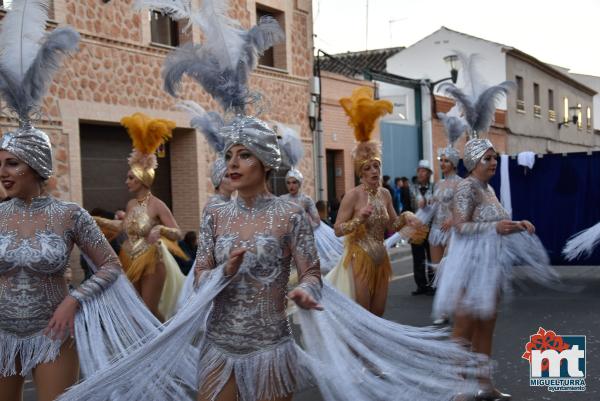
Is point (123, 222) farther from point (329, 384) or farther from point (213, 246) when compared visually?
point (329, 384)

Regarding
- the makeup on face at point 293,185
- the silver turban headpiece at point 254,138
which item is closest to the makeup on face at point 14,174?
the silver turban headpiece at point 254,138

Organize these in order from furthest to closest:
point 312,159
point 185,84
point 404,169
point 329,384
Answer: point 404,169
point 312,159
point 185,84
point 329,384

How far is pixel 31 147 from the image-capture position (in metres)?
3.71

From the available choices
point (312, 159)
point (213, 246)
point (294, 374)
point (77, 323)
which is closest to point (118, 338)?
point (77, 323)

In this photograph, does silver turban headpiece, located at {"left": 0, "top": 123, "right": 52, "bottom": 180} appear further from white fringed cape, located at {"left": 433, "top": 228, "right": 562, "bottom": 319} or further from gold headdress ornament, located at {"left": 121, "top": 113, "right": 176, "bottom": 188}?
gold headdress ornament, located at {"left": 121, "top": 113, "right": 176, "bottom": 188}

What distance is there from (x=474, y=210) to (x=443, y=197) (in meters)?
4.44

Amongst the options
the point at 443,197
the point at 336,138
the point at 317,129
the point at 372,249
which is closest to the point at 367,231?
the point at 372,249

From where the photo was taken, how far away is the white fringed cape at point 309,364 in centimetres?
312

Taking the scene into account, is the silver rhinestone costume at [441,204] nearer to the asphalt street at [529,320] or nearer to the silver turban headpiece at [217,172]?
the asphalt street at [529,320]

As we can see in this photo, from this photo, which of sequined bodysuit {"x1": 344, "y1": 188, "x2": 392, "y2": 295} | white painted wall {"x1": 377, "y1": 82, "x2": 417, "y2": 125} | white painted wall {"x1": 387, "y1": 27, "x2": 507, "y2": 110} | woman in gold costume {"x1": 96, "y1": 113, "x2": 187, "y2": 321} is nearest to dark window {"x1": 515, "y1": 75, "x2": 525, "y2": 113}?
white painted wall {"x1": 387, "y1": 27, "x2": 507, "y2": 110}

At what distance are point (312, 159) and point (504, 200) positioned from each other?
6.65 metres

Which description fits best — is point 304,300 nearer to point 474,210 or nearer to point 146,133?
point 474,210

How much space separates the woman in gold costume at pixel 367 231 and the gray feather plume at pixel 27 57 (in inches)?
108

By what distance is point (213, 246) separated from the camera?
3434 millimetres
